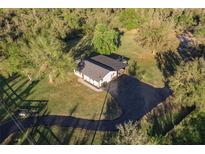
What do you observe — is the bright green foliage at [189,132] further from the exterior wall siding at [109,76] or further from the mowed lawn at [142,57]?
the exterior wall siding at [109,76]

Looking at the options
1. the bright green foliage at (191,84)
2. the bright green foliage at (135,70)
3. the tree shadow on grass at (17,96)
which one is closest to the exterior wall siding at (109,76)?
the bright green foliage at (135,70)

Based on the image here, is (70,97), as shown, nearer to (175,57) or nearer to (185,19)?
(175,57)

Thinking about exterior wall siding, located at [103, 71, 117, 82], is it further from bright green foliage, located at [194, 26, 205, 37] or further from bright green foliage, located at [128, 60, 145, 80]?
bright green foliage, located at [194, 26, 205, 37]

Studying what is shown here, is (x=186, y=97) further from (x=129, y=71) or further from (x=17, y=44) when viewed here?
(x=17, y=44)

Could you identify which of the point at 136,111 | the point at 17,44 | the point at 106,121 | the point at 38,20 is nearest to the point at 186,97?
the point at 136,111

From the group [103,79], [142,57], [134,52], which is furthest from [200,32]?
[103,79]

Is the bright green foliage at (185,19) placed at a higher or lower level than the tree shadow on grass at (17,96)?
higher

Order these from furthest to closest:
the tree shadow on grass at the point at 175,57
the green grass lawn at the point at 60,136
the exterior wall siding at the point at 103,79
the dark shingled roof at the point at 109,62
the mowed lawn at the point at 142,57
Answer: the tree shadow on grass at the point at 175,57 → the dark shingled roof at the point at 109,62 → the mowed lawn at the point at 142,57 → the exterior wall siding at the point at 103,79 → the green grass lawn at the point at 60,136

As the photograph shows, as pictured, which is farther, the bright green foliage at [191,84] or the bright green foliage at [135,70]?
the bright green foliage at [135,70]
